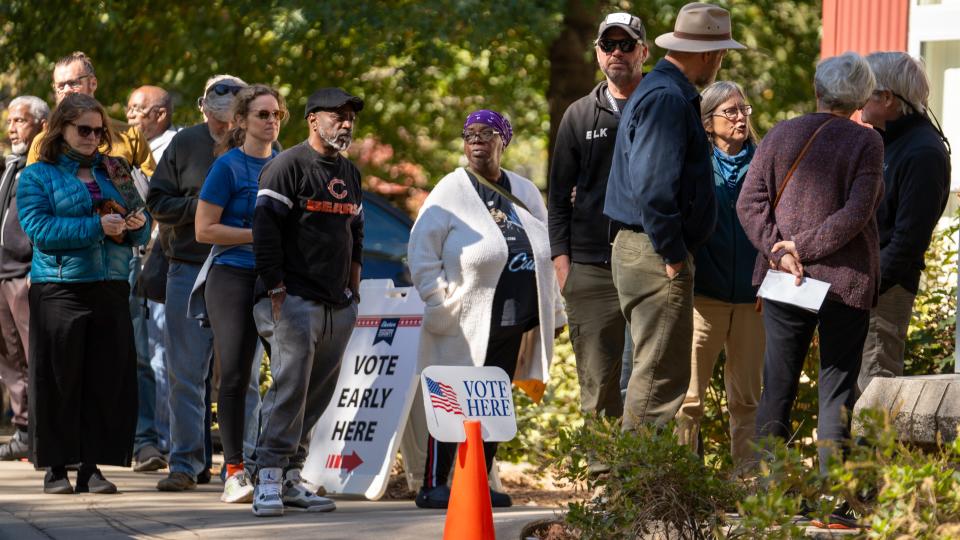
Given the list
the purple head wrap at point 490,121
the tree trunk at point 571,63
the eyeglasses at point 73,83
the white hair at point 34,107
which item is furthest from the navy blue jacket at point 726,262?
the tree trunk at point 571,63

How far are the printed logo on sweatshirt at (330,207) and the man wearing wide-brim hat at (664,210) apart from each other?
1.46 metres

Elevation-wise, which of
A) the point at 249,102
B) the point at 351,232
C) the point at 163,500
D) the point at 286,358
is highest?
the point at 249,102

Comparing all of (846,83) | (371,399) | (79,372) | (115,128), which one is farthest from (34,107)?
(846,83)

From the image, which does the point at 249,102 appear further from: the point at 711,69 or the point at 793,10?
the point at 793,10

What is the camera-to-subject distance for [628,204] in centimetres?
720

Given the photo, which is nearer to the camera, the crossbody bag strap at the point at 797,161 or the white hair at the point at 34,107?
the crossbody bag strap at the point at 797,161

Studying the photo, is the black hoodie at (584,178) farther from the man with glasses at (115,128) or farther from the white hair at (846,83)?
the man with glasses at (115,128)

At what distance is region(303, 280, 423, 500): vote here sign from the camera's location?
916 cm

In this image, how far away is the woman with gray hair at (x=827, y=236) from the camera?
6.58 meters

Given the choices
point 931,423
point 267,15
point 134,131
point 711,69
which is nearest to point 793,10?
point 267,15

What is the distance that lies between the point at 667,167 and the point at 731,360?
159cm

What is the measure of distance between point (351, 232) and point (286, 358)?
747mm

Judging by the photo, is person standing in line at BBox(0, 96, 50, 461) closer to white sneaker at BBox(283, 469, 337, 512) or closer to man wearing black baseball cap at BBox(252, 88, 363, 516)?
white sneaker at BBox(283, 469, 337, 512)

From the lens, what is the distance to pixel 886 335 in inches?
300
